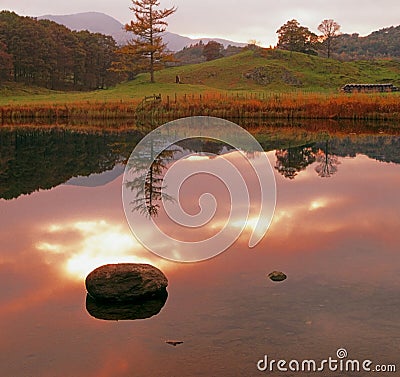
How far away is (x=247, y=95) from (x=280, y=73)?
2699 cm

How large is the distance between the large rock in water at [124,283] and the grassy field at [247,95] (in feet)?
104

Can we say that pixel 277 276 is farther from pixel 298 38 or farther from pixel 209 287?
pixel 298 38

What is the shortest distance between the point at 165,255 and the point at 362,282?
3998 mm

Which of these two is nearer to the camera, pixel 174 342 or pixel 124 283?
pixel 174 342

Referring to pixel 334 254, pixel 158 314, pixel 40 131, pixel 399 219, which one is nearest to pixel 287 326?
pixel 158 314

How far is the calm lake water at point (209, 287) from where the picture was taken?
723 cm

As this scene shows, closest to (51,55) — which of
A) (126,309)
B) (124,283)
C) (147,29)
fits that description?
(147,29)

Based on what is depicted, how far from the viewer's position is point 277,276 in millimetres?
9805

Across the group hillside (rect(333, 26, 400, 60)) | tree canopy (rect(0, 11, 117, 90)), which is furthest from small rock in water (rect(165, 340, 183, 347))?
hillside (rect(333, 26, 400, 60))

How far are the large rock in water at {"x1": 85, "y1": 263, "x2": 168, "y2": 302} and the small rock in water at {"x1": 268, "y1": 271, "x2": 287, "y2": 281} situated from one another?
1.96 m

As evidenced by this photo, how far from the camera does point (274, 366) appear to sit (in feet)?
22.7

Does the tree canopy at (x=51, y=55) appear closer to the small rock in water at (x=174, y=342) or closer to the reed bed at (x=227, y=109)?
the reed bed at (x=227, y=109)

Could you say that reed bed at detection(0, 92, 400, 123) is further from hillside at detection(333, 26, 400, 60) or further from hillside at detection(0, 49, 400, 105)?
hillside at detection(333, 26, 400, 60)

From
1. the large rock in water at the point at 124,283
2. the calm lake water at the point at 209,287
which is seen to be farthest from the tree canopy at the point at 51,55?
the large rock in water at the point at 124,283
